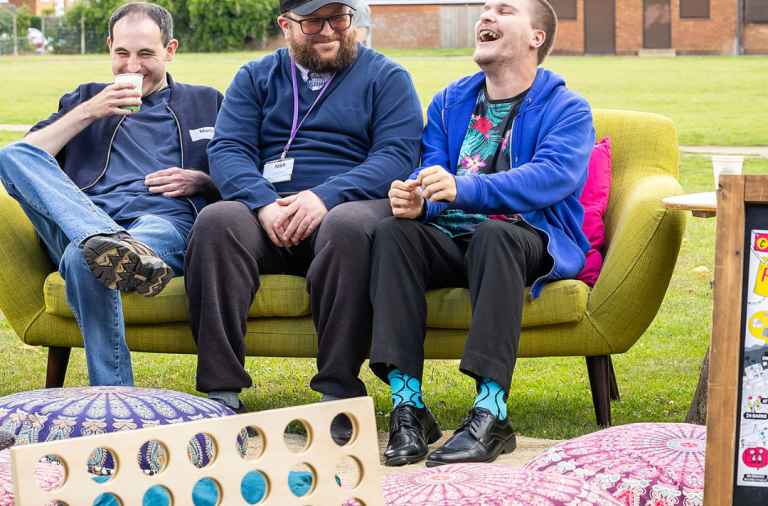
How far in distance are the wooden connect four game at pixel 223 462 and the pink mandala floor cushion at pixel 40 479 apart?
460 mm

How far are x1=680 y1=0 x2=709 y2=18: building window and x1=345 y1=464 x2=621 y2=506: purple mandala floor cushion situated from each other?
37.5 metres

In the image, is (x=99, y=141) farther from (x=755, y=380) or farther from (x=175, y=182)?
(x=755, y=380)

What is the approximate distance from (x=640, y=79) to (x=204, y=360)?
20.6 metres

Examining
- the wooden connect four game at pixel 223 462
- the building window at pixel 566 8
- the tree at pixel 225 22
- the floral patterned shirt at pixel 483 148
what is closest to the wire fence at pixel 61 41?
the tree at pixel 225 22

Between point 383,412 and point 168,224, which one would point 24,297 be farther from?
point 383,412

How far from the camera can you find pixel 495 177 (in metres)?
2.71

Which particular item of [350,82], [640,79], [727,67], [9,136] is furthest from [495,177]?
[727,67]

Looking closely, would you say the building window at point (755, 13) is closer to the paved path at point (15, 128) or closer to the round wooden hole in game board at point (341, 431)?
the paved path at point (15, 128)

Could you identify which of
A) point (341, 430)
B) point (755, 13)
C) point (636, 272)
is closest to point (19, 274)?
point (341, 430)

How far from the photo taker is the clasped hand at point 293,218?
2.89m

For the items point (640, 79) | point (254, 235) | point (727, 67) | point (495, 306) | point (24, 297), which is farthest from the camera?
point (727, 67)

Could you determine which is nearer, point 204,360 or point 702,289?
point 204,360

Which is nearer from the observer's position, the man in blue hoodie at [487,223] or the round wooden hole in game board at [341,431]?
the man in blue hoodie at [487,223]

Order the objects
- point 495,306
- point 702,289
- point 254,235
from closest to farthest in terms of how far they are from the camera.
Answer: point 495,306 < point 254,235 < point 702,289
